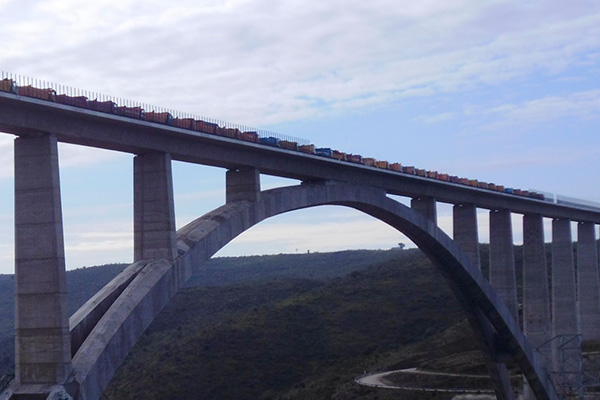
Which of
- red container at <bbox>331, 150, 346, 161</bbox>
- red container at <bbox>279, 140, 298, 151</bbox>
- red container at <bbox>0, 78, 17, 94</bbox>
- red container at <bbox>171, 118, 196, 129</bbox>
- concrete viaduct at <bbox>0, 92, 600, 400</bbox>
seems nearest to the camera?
red container at <bbox>0, 78, 17, 94</bbox>

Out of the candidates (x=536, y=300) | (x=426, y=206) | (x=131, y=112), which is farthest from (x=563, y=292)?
(x=131, y=112)

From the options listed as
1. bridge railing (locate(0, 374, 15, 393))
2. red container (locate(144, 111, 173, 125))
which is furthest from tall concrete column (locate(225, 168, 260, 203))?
bridge railing (locate(0, 374, 15, 393))

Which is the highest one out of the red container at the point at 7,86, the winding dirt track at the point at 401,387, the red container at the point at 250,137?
the red container at the point at 7,86

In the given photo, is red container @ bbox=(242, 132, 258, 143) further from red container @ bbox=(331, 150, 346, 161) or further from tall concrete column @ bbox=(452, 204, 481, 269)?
tall concrete column @ bbox=(452, 204, 481, 269)

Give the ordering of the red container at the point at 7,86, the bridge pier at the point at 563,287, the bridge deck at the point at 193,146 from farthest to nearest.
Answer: the bridge pier at the point at 563,287, the bridge deck at the point at 193,146, the red container at the point at 7,86

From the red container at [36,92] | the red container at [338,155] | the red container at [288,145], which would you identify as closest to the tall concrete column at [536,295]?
the red container at [338,155]

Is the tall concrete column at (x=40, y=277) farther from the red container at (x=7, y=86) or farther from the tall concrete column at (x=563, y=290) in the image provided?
the tall concrete column at (x=563, y=290)
